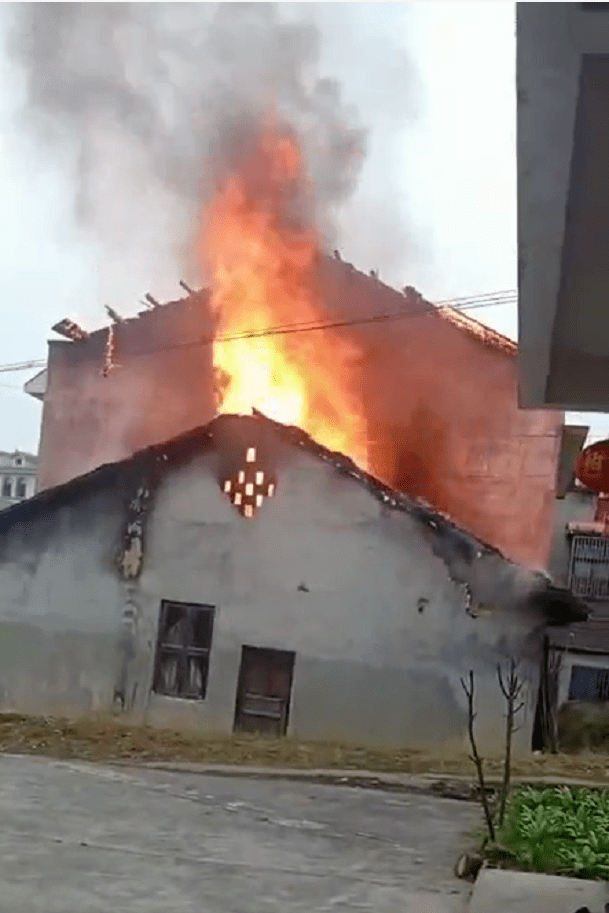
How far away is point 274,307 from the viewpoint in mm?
24500

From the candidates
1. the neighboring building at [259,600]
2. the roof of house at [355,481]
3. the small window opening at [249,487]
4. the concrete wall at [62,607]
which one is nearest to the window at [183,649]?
the neighboring building at [259,600]

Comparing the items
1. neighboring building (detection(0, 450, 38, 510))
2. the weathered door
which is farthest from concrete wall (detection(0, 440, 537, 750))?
neighboring building (detection(0, 450, 38, 510))

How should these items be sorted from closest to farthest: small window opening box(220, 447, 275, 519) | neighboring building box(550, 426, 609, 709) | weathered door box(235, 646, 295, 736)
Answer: weathered door box(235, 646, 295, 736) < small window opening box(220, 447, 275, 519) < neighboring building box(550, 426, 609, 709)

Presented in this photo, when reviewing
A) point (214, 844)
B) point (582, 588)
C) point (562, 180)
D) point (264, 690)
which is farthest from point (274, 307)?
point (562, 180)

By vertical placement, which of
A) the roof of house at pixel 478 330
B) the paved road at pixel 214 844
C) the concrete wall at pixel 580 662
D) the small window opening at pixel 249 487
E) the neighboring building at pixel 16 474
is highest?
the roof of house at pixel 478 330

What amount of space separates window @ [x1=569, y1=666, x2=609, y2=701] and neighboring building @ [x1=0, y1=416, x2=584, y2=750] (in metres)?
8.41

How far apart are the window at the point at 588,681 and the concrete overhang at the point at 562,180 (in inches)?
683

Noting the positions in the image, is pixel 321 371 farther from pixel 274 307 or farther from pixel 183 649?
pixel 183 649

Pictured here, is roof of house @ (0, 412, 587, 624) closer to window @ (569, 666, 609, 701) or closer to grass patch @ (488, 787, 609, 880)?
grass patch @ (488, 787, 609, 880)

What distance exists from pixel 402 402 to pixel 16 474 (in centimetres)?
2565

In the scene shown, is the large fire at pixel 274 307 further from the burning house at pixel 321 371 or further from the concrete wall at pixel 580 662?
the concrete wall at pixel 580 662

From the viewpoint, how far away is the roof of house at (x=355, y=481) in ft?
45.7

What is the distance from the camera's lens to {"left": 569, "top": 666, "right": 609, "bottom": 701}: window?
2188 centimetres

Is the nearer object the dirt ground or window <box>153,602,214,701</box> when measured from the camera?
the dirt ground
